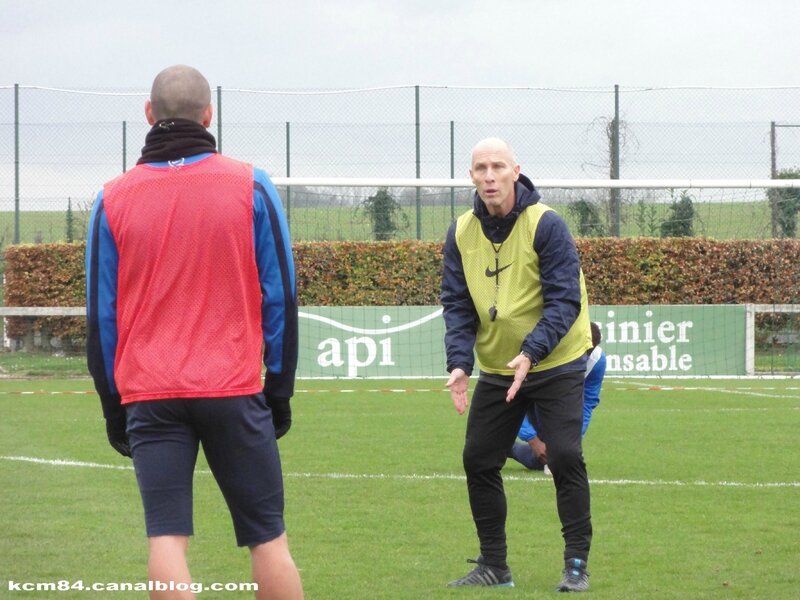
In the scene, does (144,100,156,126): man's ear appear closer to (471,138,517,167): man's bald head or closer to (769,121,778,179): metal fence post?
(471,138,517,167): man's bald head

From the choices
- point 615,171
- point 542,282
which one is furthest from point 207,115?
point 615,171

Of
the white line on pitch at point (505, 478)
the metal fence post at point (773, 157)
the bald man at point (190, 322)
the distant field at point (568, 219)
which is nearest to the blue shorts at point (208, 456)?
the bald man at point (190, 322)

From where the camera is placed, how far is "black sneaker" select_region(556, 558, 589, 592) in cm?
620

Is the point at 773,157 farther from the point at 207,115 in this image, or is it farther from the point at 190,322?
the point at 190,322

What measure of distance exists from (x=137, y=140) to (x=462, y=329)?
78.8 feet

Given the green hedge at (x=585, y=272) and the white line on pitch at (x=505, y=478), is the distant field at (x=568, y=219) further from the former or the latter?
the white line on pitch at (x=505, y=478)

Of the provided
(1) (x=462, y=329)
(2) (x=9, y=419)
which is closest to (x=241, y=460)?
(1) (x=462, y=329)

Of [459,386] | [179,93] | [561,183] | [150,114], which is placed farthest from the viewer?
[561,183]

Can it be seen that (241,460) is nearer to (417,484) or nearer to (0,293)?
(417,484)

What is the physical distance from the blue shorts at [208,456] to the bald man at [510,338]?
6.30ft

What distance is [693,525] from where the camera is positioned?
26.3ft

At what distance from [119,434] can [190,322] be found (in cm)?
51

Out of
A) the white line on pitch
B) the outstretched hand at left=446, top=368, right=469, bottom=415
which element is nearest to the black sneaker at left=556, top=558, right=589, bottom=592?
the outstretched hand at left=446, top=368, right=469, bottom=415

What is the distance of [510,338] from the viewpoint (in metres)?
6.28
